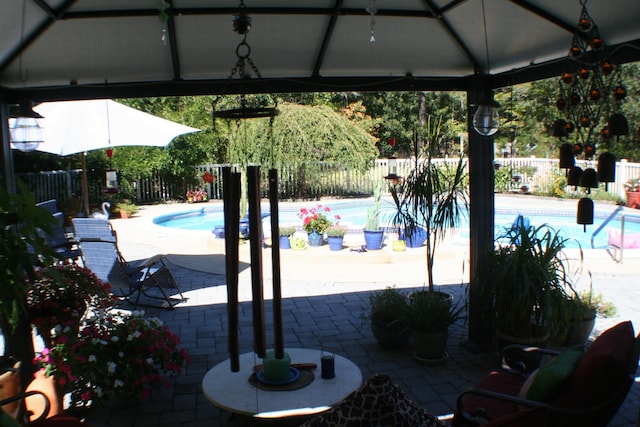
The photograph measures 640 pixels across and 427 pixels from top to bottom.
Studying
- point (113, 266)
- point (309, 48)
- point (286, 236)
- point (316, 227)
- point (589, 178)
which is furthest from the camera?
point (316, 227)

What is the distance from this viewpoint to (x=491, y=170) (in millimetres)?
4781

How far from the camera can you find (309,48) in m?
4.40

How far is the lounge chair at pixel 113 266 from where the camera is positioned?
597cm

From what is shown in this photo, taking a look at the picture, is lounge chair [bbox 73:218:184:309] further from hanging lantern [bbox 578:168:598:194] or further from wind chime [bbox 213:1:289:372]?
hanging lantern [bbox 578:168:598:194]

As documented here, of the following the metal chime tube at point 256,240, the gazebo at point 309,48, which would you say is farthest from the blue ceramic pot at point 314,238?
the metal chime tube at point 256,240

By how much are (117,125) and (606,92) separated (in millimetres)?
7758

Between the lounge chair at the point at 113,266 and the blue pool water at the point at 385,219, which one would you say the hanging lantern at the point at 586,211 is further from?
the blue pool water at the point at 385,219

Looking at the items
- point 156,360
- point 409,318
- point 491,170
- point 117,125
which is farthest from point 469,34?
point 117,125

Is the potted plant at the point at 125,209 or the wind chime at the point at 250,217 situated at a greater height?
the wind chime at the point at 250,217

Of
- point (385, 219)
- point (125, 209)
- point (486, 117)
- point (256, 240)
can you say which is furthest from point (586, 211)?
point (125, 209)

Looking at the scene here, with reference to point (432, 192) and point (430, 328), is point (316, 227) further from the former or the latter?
point (430, 328)

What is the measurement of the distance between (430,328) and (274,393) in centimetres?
175

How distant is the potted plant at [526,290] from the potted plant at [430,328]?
0.36 metres

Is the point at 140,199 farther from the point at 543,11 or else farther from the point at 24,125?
the point at 543,11
